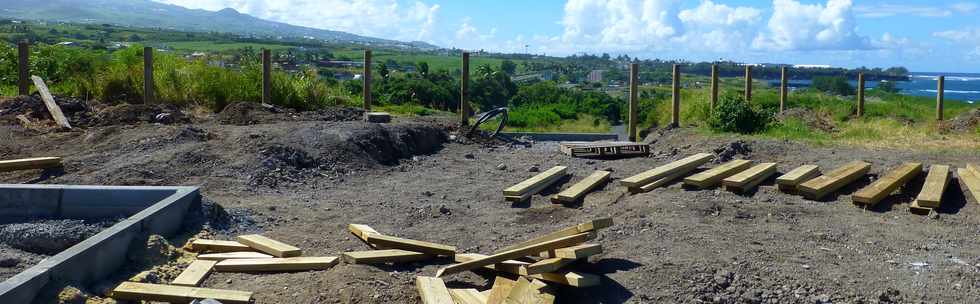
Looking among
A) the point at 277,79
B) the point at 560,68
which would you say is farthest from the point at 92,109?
the point at 560,68

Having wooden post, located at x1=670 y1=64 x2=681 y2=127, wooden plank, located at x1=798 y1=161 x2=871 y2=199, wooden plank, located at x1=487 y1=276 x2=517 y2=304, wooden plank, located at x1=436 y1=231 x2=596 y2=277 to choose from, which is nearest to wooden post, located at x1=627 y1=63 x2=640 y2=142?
wooden post, located at x1=670 y1=64 x2=681 y2=127

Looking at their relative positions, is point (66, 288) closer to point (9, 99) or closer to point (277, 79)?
point (9, 99)

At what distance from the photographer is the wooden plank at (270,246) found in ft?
21.9

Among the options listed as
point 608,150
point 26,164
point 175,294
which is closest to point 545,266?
point 175,294

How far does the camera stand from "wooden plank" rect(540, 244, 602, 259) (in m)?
5.75

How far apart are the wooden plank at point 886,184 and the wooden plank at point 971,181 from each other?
1.49 feet

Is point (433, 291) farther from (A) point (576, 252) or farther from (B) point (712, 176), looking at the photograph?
(B) point (712, 176)

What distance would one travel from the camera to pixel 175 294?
18.1 ft

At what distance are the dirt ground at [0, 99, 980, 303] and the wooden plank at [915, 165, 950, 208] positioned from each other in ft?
0.56

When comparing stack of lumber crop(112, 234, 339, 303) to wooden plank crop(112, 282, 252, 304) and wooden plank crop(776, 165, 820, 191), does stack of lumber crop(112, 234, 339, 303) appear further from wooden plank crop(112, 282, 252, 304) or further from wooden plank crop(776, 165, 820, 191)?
wooden plank crop(776, 165, 820, 191)

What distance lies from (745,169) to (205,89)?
36.2ft

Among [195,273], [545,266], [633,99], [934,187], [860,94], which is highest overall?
[860,94]

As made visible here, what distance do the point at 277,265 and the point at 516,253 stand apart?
A: 1.83 m

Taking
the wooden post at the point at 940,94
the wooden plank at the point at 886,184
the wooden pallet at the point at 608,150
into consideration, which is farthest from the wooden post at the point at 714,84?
the wooden plank at the point at 886,184
